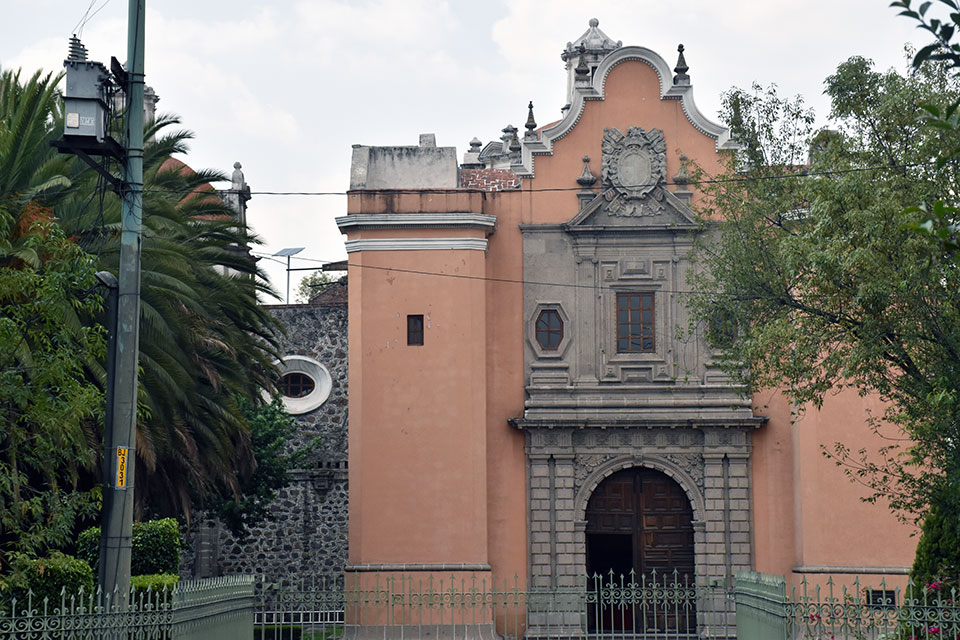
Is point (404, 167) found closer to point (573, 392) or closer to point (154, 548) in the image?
point (573, 392)

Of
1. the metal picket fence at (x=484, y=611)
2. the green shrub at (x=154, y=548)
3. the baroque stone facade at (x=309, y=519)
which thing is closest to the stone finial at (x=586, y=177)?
the metal picket fence at (x=484, y=611)

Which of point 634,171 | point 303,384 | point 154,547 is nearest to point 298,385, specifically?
point 303,384

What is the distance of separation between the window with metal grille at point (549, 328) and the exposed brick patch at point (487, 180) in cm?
263

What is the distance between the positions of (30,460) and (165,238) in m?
5.61

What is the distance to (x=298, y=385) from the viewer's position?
30844mm

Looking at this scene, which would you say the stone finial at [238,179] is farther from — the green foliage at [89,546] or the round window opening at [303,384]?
the green foliage at [89,546]

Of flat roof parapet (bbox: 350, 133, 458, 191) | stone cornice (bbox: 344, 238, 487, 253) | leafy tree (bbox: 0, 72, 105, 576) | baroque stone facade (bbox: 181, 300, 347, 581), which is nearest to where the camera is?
leafy tree (bbox: 0, 72, 105, 576)

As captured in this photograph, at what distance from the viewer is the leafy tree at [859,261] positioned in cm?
1337

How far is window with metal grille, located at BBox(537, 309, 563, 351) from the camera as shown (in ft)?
75.4

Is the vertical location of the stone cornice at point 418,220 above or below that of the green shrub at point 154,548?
above

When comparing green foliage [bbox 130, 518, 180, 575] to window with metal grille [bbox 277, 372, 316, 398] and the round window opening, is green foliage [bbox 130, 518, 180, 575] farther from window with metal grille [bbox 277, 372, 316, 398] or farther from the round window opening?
window with metal grille [bbox 277, 372, 316, 398]

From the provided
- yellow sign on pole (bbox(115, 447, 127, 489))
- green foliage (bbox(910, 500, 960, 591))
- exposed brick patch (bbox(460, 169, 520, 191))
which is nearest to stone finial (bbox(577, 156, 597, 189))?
exposed brick patch (bbox(460, 169, 520, 191))

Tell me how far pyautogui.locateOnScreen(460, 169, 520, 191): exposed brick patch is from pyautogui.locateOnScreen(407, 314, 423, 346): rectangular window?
2.88 metres

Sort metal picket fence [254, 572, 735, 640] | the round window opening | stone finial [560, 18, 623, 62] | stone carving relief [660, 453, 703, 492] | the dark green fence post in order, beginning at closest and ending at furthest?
1. the dark green fence post
2. metal picket fence [254, 572, 735, 640]
3. stone carving relief [660, 453, 703, 492]
4. the round window opening
5. stone finial [560, 18, 623, 62]
